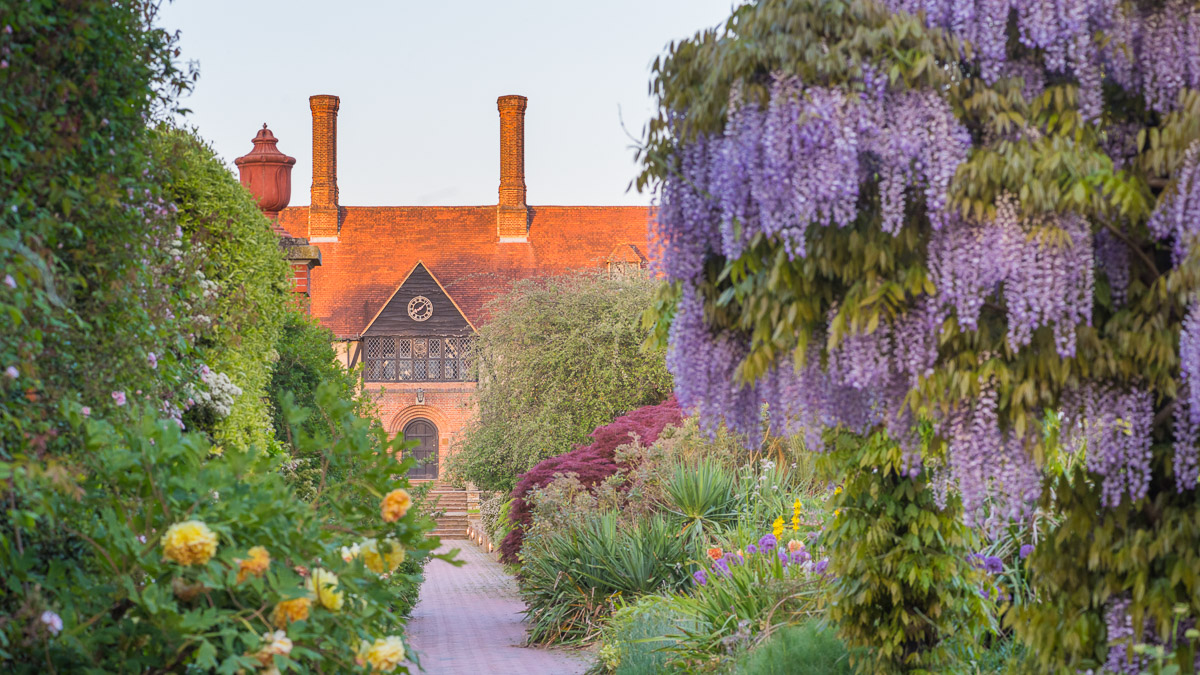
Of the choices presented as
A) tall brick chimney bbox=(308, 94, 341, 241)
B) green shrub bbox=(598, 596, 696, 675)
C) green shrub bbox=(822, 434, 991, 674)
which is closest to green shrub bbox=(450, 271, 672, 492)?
green shrub bbox=(598, 596, 696, 675)

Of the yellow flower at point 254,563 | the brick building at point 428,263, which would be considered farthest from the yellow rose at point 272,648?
the brick building at point 428,263

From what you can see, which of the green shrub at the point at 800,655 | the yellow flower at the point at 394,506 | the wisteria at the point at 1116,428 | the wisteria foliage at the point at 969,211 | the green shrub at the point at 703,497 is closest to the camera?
the wisteria foliage at the point at 969,211

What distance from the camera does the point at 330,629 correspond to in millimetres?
3436

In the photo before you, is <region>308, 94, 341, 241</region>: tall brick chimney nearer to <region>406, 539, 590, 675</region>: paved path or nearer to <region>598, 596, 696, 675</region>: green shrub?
<region>406, 539, 590, 675</region>: paved path

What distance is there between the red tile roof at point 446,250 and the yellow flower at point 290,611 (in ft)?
112

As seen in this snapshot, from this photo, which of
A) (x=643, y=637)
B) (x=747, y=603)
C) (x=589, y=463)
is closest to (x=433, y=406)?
(x=589, y=463)

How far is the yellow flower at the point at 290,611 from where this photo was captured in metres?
3.11

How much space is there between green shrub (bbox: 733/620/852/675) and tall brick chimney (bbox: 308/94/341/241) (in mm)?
35074

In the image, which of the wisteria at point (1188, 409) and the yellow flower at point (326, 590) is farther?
the yellow flower at point (326, 590)

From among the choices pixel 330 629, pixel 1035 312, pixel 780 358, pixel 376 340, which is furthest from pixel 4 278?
pixel 376 340

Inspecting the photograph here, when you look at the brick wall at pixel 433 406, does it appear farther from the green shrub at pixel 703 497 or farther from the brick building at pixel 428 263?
the green shrub at pixel 703 497

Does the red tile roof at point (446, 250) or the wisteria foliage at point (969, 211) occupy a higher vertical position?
the red tile roof at point (446, 250)

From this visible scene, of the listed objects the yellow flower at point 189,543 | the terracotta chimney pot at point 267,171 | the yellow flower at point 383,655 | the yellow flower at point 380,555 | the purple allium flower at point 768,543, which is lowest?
the purple allium flower at point 768,543

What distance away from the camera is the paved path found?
9477mm
